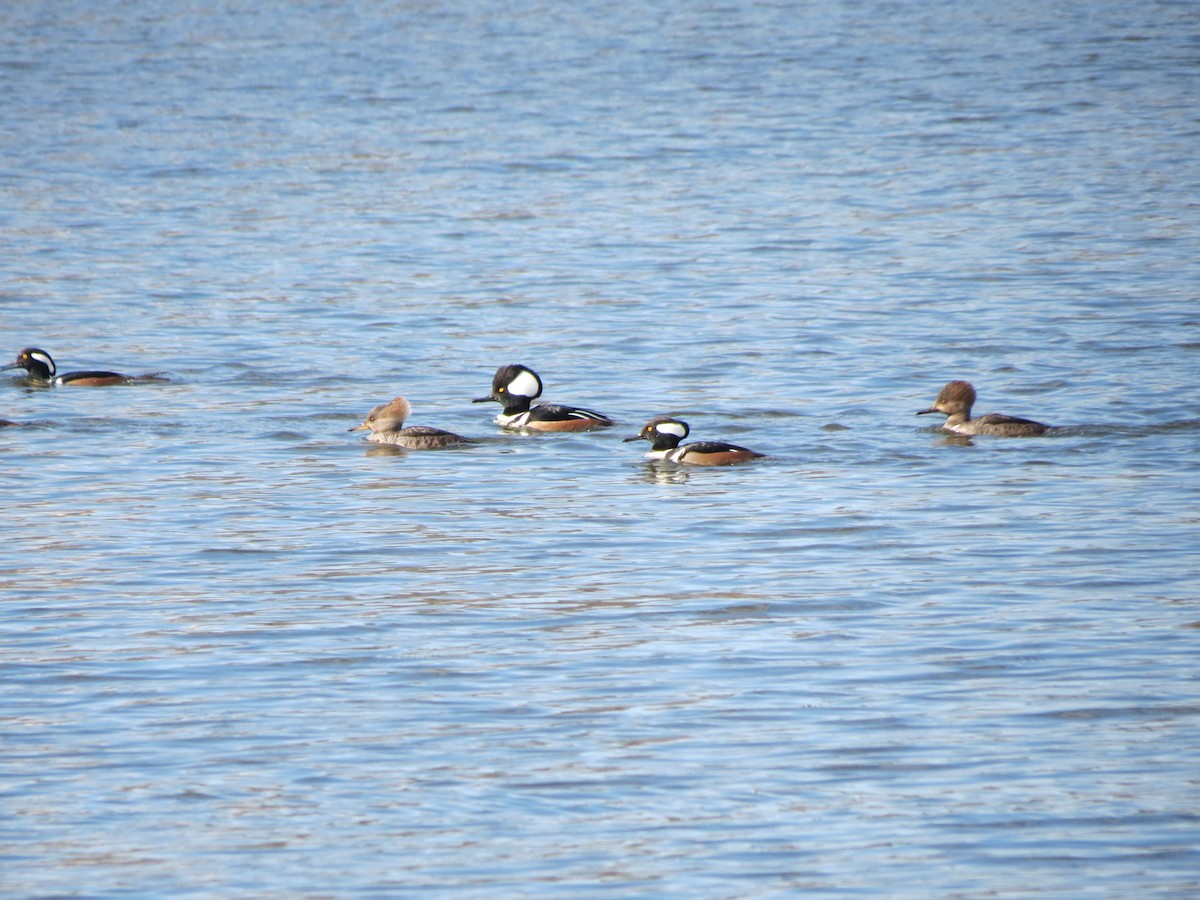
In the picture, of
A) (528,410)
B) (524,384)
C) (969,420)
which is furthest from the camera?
(524,384)

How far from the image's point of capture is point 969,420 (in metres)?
16.3

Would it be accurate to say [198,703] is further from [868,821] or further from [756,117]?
[756,117]

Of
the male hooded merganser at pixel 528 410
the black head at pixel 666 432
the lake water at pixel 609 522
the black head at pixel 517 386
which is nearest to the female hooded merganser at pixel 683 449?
the black head at pixel 666 432

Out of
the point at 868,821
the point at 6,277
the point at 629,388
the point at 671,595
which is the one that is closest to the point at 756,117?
the point at 6,277

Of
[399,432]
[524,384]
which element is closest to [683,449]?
[399,432]

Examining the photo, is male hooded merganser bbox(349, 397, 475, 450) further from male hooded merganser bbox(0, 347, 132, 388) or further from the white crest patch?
male hooded merganser bbox(0, 347, 132, 388)

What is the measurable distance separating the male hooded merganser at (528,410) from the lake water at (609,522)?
0.23 metres

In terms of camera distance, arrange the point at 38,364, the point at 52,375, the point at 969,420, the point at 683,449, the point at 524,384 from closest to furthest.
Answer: the point at 683,449 < the point at 969,420 < the point at 524,384 < the point at 38,364 < the point at 52,375

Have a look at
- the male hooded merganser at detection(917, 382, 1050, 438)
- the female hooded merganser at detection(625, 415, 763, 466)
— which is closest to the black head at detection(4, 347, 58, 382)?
the female hooded merganser at detection(625, 415, 763, 466)

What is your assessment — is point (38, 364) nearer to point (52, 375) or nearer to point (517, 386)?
point (52, 375)

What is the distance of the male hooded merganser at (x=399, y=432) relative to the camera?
16.2m

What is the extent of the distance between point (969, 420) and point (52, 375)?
9380 millimetres

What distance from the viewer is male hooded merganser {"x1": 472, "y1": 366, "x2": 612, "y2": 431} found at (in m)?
16.9

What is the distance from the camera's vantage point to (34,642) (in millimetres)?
10625
